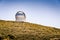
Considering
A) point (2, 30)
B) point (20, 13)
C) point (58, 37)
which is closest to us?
point (2, 30)

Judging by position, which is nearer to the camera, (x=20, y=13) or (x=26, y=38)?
(x=26, y=38)

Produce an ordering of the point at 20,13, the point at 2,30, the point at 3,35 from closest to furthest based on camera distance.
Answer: the point at 3,35
the point at 2,30
the point at 20,13

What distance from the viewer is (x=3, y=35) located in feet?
33.8

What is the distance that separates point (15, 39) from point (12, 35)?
1.19 feet

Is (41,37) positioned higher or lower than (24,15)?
lower

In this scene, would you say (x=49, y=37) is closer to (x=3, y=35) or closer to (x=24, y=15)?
(x=3, y=35)

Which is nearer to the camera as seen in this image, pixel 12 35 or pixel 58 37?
pixel 12 35

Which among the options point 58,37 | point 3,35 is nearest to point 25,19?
point 58,37

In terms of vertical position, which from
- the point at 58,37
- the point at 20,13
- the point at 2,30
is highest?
the point at 20,13

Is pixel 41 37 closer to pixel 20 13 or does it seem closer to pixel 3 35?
pixel 3 35

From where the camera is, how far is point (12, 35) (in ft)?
34.4

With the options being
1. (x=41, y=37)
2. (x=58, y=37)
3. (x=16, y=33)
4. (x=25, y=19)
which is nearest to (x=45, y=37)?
(x=41, y=37)

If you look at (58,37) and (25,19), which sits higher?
(25,19)

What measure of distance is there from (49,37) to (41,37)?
0.74 meters
